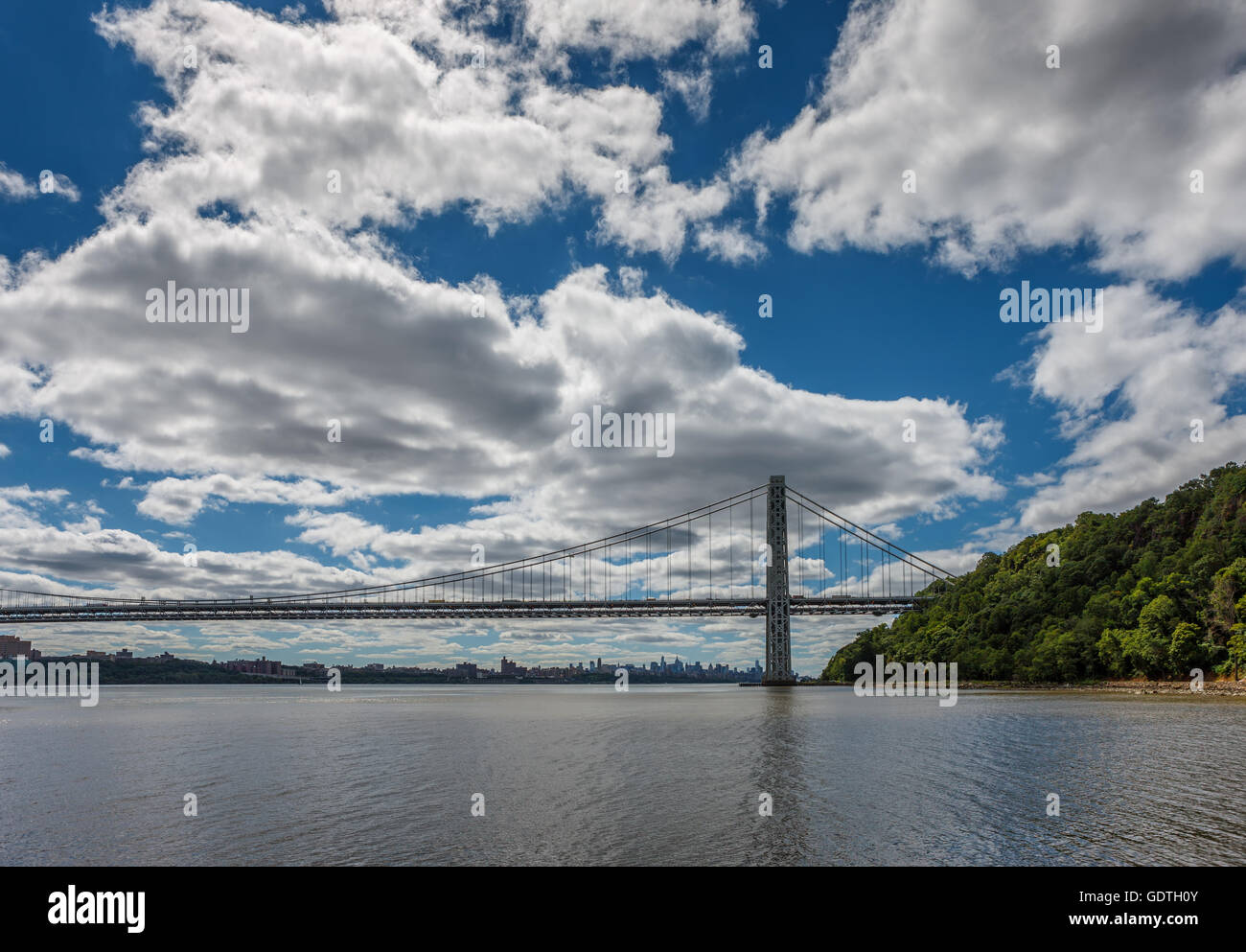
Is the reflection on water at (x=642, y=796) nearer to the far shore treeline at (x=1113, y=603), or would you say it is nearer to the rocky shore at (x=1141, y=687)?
the rocky shore at (x=1141, y=687)

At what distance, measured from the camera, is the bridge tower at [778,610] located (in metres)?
111

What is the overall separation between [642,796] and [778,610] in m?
90.4

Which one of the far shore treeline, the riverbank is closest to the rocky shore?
the riverbank

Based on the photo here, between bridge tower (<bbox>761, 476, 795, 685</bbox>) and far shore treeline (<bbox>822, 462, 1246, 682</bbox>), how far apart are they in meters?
27.0

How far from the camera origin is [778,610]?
110 m

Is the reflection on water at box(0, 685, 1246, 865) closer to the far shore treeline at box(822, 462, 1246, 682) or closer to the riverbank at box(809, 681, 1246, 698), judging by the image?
the riverbank at box(809, 681, 1246, 698)

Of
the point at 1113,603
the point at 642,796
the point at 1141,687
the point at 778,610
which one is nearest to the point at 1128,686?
the point at 1141,687

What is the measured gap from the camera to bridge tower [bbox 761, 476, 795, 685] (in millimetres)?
110625

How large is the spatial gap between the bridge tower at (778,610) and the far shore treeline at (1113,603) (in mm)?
26990

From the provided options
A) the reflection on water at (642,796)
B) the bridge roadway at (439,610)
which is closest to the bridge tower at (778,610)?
the bridge roadway at (439,610)

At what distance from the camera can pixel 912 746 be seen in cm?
3481
